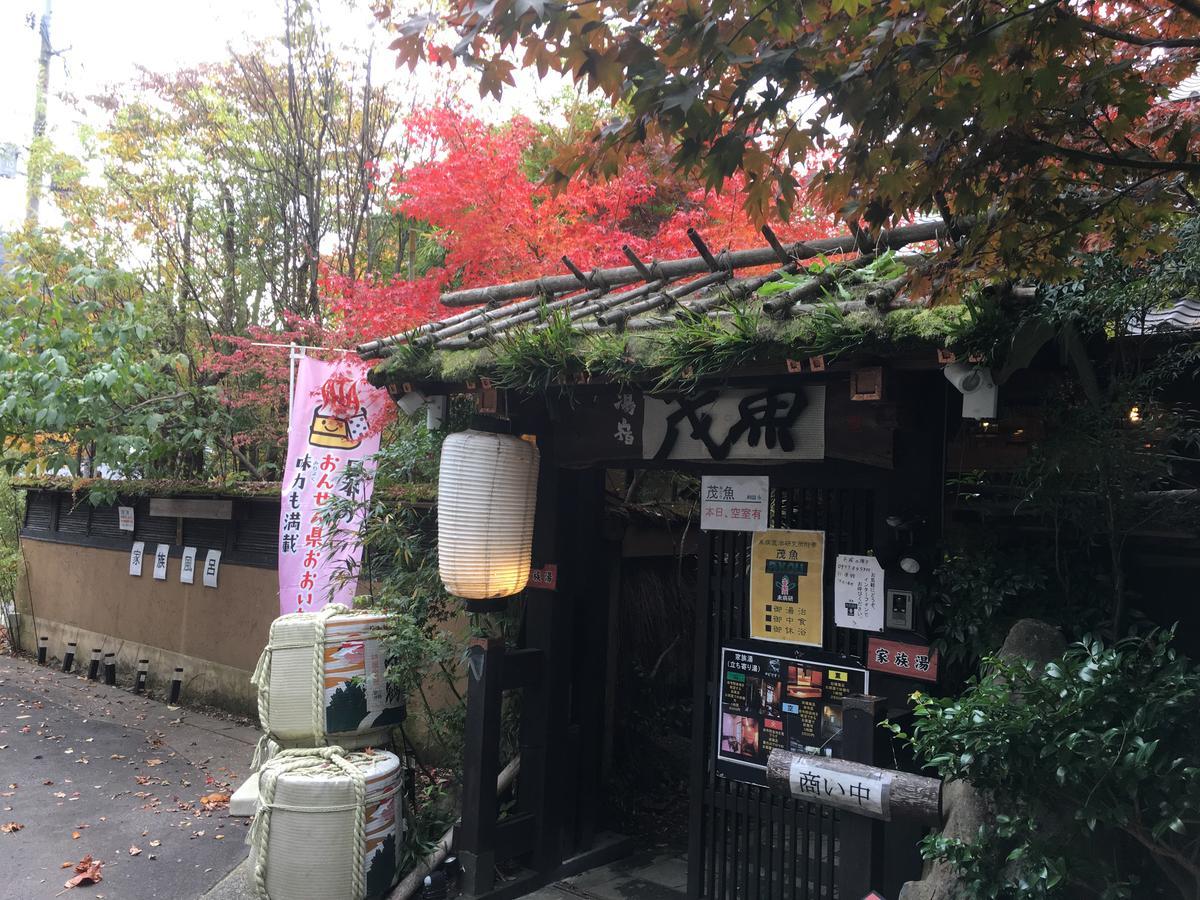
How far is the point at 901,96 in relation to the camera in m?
3.88

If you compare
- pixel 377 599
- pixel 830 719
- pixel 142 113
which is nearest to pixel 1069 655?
pixel 830 719

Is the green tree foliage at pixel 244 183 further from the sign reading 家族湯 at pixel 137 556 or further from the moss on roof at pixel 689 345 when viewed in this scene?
the moss on roof at pixel 689 345

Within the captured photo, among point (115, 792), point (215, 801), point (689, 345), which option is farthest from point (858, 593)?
point (115, 792)

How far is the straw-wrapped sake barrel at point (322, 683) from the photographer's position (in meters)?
6.83

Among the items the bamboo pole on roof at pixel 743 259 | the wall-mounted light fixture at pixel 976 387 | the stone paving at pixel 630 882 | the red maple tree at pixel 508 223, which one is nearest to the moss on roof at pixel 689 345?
the wall-mounted light fixture at pixel 976 387

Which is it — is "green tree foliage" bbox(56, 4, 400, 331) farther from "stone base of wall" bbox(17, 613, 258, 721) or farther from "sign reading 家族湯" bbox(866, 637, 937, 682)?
"sign reading 家族湯" bbox(866, 637, 937, 682)

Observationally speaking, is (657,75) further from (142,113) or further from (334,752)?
(142,113)

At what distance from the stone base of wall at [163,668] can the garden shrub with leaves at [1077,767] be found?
405 inches

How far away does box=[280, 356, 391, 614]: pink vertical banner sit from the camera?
8500 millimetres

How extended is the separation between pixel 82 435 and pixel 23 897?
23.8ft

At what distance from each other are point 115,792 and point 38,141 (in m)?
13.7

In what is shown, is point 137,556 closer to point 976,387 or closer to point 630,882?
point 630,882

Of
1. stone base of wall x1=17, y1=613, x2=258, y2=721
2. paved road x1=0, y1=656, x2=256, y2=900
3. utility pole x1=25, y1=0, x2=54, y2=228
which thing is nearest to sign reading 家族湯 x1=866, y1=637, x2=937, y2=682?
paved road x1=0, y1=656, x2=256, y2=900

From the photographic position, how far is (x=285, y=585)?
336 inches
